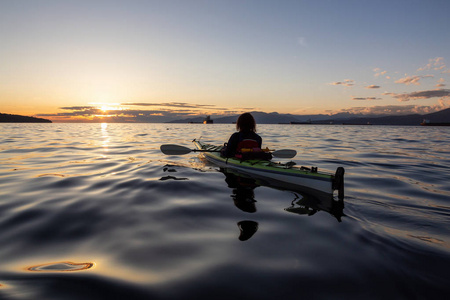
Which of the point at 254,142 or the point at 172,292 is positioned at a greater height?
the point at 254,142

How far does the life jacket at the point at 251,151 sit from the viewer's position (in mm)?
8586

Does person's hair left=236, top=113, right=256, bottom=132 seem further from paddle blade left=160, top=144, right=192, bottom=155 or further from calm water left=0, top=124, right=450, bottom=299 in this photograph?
paddle blade left=160, top=144, right=192, bottom=155

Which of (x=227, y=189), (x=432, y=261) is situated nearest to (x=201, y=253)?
(x=432, y=261)

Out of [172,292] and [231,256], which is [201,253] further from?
[172,292]

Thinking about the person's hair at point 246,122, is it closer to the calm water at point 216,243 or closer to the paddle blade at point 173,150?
the calm water at point 216,243

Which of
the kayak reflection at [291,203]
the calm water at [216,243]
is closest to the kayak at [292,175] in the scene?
the kayak reflection at [291,203]

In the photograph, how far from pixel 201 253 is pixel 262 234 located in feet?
3.84

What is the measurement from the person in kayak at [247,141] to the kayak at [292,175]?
288mm

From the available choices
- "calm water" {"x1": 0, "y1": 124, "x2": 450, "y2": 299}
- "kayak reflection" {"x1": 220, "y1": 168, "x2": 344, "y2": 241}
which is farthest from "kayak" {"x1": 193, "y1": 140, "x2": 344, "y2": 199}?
"calm water" {"x1": 0, "y1": 124, "x2": 450, "y2": 299}

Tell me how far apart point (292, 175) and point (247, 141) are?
2516mm

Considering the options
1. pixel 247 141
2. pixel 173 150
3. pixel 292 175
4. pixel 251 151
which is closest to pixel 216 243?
pixel 292 175

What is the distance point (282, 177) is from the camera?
6984 millimetres

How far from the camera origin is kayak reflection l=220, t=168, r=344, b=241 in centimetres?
445

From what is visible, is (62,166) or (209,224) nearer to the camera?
(209,224)
